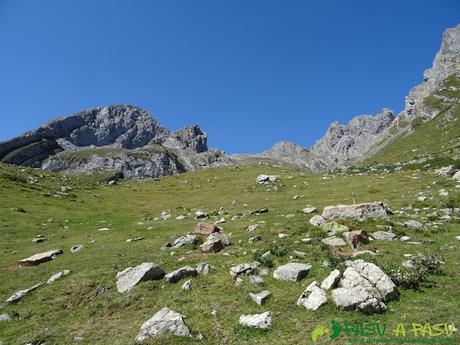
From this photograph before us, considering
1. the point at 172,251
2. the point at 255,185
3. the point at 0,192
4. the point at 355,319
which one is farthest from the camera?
the point at 255,185

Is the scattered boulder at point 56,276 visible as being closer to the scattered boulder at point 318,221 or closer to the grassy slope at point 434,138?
the scattered boulder at point 318,221

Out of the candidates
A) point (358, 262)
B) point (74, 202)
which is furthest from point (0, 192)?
point (358, 262)

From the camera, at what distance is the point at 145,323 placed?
1562 centimetres

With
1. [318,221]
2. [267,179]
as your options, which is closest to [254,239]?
[318,221]

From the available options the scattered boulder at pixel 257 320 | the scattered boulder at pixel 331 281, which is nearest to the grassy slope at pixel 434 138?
the scattered boulder at pixel 331 281

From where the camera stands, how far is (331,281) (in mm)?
16609

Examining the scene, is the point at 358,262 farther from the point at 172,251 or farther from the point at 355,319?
the point at 172,251

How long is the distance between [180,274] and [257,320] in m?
6.36

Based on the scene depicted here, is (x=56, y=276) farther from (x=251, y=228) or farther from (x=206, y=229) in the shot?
(x=251, y=228)

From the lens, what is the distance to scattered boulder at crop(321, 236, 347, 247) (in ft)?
76.2

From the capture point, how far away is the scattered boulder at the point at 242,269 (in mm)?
19438

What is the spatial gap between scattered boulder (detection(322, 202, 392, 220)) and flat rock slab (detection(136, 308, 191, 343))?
62.7ft

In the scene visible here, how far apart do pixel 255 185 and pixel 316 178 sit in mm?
10699

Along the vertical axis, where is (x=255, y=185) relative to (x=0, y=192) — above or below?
below
